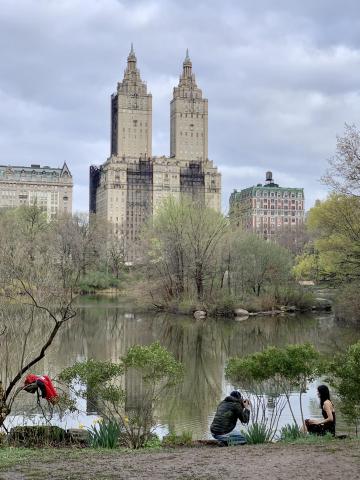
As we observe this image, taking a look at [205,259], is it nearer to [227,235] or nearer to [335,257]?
[227,235]

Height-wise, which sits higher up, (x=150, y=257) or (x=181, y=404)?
(x=150, y=257)

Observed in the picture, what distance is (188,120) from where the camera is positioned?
164 m

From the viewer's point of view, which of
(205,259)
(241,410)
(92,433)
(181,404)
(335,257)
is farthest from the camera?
(205,259)

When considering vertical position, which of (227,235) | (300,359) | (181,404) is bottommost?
(181,404)

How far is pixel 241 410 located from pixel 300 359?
1345 mm

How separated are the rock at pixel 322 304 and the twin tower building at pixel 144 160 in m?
94.2

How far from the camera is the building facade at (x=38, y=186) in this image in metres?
159

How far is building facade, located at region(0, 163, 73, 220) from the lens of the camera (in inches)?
6275

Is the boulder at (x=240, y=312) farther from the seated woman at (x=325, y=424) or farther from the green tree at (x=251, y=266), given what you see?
the seated woman at (x=325, y=424)

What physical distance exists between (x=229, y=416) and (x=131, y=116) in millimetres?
155931

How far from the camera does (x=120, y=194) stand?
151625 mm

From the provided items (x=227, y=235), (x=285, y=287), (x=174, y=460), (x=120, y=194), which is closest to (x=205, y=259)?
(x=227, y=235)

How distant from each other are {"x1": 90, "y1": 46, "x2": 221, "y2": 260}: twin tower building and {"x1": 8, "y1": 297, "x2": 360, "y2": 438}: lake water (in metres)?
99.7

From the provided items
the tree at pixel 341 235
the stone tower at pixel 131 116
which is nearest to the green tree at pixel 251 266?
the tree at pixel 341 235
